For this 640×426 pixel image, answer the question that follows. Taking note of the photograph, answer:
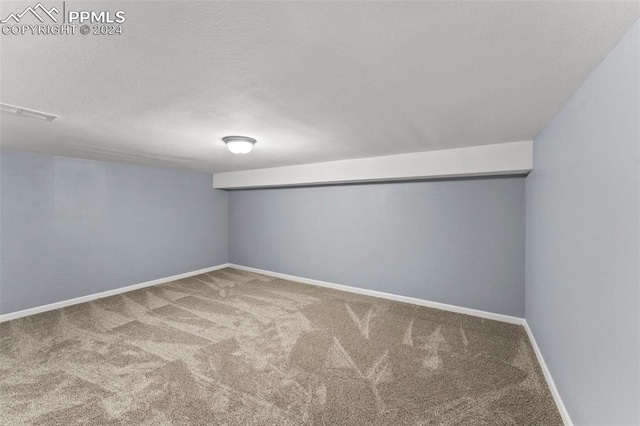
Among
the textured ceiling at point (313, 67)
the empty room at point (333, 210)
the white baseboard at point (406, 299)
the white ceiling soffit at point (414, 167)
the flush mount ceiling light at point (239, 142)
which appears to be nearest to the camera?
the textured ceiling at point (313, 67)

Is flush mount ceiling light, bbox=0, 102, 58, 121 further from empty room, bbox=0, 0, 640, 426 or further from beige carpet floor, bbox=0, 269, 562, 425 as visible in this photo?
beige carpet floor, bbox=0, 269, 562, 425

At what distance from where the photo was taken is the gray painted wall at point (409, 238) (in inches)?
134

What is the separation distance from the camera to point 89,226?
4.13 meters

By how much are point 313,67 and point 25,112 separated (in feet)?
7.61

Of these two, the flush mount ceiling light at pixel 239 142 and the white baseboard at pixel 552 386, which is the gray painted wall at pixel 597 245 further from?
the flush mount ceiling light at pixel 239 142

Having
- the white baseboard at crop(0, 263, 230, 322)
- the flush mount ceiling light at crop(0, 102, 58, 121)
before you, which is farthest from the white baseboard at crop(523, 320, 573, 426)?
the white baseboard at crop(0, 263, 230, 322)

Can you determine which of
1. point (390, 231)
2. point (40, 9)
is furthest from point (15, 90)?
Answer: point (390, 231)

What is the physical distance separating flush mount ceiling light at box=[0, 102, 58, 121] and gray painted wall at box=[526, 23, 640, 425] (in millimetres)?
3584

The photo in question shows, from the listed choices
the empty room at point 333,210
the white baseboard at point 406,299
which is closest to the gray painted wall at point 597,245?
the empty room at point 333,210

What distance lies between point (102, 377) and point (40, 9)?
2.64 m

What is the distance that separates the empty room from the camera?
113 cm

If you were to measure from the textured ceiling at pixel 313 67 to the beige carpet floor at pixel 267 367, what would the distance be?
2192mm

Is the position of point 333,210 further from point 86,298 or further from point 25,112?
point 86,298

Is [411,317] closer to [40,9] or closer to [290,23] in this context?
[290,23]
